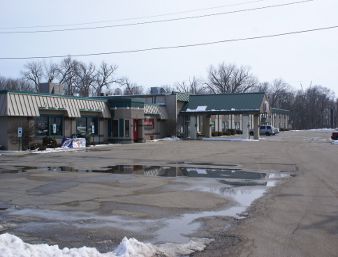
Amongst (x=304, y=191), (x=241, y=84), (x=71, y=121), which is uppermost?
(x=241, y=84)

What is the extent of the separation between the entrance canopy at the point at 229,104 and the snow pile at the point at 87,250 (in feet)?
173

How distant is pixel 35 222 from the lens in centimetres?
973

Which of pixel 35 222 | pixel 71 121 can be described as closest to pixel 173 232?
pixel 35 222

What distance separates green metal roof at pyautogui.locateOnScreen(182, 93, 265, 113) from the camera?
6038 cm

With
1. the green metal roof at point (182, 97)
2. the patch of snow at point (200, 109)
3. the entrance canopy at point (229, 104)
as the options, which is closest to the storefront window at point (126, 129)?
the green metal roof at point (182, 97)

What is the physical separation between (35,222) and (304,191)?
829 cm

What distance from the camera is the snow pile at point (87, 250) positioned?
261 inches

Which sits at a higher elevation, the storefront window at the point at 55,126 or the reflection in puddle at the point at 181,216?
the storefront window at the point at 55,126

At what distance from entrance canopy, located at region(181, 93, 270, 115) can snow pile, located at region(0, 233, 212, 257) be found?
52.9 m

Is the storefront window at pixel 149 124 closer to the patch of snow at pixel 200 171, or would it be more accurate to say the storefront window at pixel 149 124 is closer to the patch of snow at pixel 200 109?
the patch of snow at pixel 200 109

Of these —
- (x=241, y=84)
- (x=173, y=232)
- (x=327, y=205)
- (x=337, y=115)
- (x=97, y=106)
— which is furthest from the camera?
(x=337, y=115)

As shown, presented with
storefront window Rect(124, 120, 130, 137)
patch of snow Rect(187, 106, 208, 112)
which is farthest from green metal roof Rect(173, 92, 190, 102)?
storefront window Rect(124, 120, 130, 137)

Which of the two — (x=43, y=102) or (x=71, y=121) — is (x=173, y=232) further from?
(x=71, y=121)

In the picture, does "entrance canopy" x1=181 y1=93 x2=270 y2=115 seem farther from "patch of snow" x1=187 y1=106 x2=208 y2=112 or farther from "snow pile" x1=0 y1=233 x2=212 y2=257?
"snow pile" x1=0 y1=233 x2=212 y2=257
